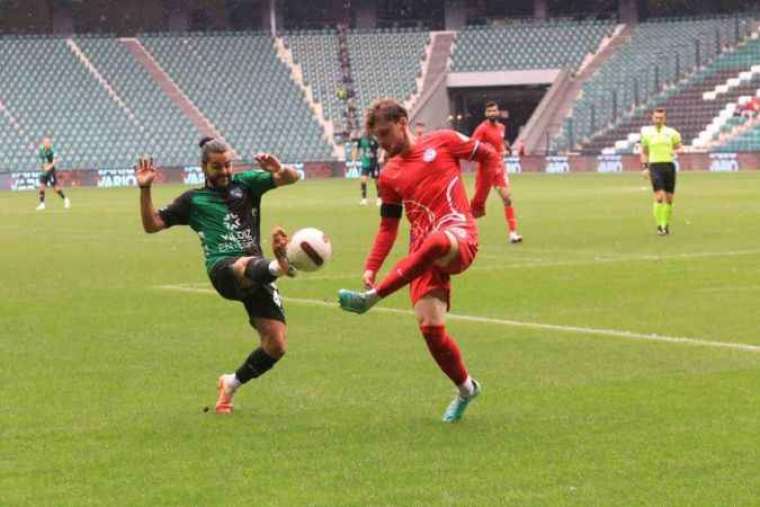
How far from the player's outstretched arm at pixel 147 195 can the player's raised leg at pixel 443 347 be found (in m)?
1.91

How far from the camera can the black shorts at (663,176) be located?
27.5 m

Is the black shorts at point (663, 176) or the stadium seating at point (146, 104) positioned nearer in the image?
the black shorts at point (663, 176)

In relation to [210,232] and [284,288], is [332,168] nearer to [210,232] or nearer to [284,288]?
[284,288]

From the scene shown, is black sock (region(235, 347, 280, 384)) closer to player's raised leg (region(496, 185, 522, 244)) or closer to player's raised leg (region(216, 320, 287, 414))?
player's raised leg (region(216, 320, 287, 414))

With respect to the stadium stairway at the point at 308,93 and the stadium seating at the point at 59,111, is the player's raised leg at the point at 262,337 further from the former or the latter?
the stadium stairway at the point at 308,93

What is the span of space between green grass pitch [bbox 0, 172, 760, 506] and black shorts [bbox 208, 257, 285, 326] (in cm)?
66

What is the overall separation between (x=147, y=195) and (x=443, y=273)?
2031 mm

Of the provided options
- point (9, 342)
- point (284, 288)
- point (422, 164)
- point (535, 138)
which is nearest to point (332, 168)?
point (535, 138)

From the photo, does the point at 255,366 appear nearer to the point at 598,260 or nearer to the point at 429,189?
the point at 429,189

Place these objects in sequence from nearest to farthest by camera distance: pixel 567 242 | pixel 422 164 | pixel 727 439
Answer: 1. pixel 727 439
2. pixel 422 164
3. pixel 567 242

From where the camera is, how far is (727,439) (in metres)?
9.58

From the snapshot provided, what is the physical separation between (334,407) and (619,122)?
57165 millimetres

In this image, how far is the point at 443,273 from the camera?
34.1 ft

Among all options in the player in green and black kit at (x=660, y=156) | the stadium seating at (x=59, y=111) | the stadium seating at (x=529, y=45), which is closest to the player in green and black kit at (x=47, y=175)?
the stadium seating at (x=59, y=111)
